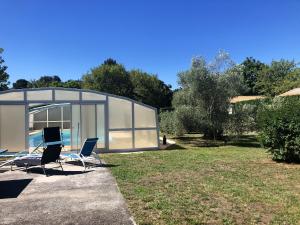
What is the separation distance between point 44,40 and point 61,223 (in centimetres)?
1958

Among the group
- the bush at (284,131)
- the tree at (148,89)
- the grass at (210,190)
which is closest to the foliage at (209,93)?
the bush at (284,131)

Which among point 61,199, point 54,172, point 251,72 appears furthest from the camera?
point 251,72

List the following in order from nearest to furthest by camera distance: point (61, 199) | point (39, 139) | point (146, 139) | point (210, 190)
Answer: point (61, 199)
point (210, 190)
point (146, 139)
point (39, 139)

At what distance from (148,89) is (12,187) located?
3750 centimetres

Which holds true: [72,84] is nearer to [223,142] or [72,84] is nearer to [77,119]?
[223,142]

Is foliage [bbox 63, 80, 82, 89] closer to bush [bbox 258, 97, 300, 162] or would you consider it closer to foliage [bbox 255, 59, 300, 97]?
foliage [bbox 255, 59, 300, 97]

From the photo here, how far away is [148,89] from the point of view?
1758 inches

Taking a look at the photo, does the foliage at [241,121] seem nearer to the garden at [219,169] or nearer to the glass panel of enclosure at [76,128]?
the garden at [219,169]

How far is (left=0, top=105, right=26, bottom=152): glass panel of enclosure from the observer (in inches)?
543

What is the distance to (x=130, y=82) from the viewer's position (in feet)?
150


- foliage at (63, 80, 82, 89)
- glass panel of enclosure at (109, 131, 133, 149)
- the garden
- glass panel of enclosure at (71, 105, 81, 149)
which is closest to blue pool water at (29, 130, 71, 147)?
glass panel of enclosure at (71, 105, 81, 149)

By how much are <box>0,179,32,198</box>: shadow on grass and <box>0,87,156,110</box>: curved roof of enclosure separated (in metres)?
6.36

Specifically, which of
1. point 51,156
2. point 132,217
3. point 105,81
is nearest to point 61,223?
point 132,217

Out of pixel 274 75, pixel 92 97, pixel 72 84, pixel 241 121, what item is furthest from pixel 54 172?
pixel 72 84
